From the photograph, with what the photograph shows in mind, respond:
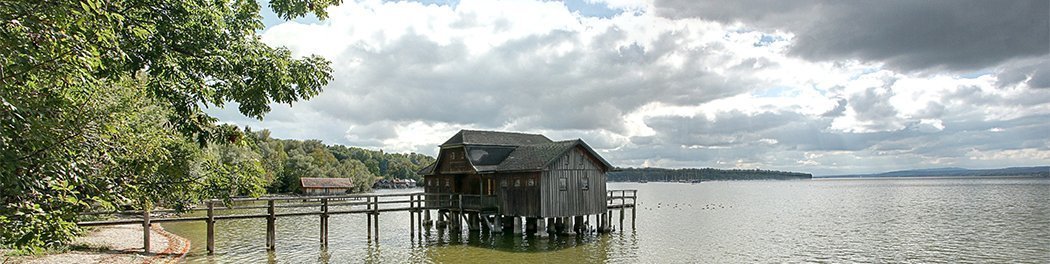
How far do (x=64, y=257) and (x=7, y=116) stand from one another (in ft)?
62.2

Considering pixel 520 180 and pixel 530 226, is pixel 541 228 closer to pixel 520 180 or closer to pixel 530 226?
pixel 520 180

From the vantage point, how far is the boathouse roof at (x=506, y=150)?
34.7m

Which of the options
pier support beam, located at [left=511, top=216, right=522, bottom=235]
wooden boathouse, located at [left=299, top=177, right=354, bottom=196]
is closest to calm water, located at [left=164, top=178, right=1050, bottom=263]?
pier support beam, located at [left=511, top=216, right=522, bottom=235]

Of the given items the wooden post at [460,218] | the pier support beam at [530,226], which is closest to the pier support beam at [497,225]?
the pier support beam at [530,226]

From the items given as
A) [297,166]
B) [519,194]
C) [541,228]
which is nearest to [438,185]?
[519,194]

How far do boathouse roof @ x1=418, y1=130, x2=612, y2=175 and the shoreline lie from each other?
47.3 ft

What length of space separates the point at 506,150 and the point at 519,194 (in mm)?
4470

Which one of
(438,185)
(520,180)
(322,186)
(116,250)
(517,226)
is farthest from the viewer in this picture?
(322,186)

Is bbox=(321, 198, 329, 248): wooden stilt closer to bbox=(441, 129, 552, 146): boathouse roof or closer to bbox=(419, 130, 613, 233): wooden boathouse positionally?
bbox=(419, 130, 613, 233): wooden boathouse

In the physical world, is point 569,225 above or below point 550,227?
above

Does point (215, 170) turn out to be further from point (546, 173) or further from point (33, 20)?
point (546, 173)

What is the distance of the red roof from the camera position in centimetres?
10225

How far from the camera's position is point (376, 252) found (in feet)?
102

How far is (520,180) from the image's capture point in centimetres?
3525
